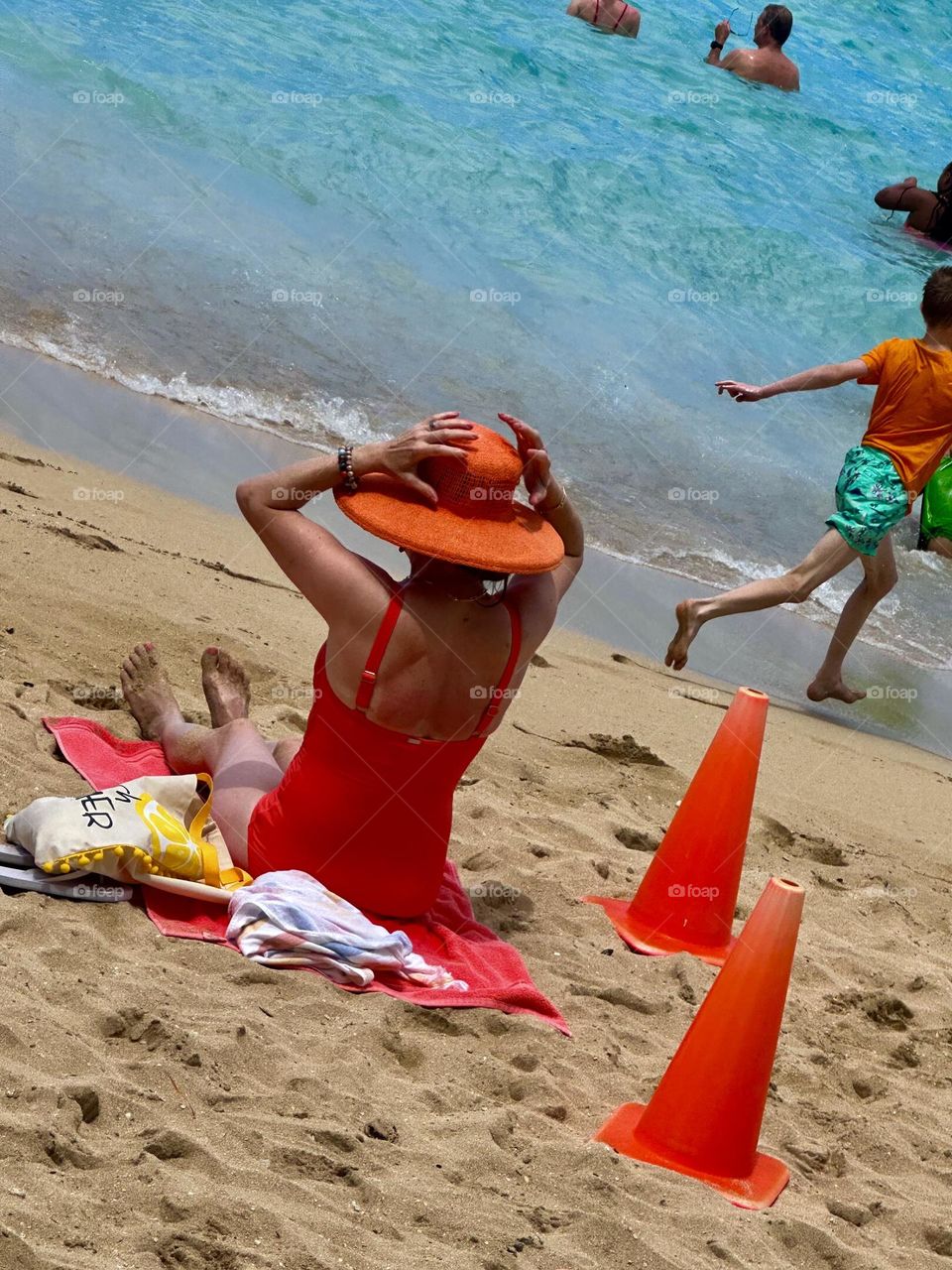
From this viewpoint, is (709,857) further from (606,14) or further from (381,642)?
(606,14)

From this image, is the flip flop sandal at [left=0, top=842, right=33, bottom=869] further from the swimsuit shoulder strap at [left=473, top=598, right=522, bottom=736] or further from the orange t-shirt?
the orange t-shirt

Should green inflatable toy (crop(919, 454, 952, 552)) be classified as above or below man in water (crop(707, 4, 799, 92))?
below

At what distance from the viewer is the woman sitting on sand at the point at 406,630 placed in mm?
3324

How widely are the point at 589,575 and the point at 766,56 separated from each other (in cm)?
1196

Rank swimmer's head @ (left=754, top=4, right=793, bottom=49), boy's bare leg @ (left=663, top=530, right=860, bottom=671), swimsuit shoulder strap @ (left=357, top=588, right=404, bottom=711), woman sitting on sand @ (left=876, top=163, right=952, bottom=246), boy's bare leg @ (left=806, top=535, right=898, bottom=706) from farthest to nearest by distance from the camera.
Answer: swimmer's head @ (left=754, top=4, right=793, bottom=49)
woman sitting on sand @ (left=876, top=163, right=952, bottom=246)
boy's bare leg @ (left=806, top=535, right=898, bottom=706)
boy's bare leg @ (left=663, top=530, right=860, bottom=671)
swimsuit shoulder strap @ (left=357, top=588, right=404, bottom=711)

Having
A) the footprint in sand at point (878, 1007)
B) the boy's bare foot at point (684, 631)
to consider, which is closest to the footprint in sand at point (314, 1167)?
the footprint in sand at point (878, 1007)

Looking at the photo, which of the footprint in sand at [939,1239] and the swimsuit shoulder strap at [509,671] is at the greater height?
the swimsuit shoulder strap at [509,671]

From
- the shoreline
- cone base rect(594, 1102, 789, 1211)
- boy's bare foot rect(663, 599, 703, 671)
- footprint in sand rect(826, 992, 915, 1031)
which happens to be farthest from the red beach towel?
the shoreline

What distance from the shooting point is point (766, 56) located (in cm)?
1716

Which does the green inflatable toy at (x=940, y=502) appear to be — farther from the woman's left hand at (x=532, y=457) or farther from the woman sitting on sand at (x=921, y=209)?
the woman sitting on sand at (x=921, y=209)

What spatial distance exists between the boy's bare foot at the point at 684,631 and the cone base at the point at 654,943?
1.66 m

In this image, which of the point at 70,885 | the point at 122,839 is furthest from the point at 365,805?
the point at 70,885

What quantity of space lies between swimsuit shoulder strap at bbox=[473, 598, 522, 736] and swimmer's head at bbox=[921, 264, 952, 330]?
11.3 ft

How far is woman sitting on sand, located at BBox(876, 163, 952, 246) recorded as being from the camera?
589 inches
